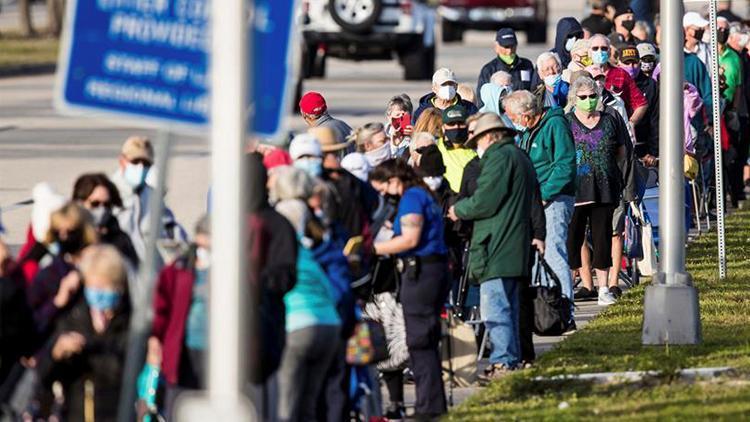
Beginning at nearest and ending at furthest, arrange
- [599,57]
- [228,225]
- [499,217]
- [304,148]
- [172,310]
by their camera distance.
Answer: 1. [228,225]
2. [172,310]
3. [304,148]
4. [499,217]
5. [599,57]

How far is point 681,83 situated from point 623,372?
211 centimetres

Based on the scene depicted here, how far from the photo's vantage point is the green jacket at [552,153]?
1507 cm

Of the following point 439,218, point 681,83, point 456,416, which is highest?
point 681,83

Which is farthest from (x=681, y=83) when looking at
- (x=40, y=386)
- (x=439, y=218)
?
(x=40, y=386)

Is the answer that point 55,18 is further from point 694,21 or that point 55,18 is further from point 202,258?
point 202,258

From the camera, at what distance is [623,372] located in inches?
495

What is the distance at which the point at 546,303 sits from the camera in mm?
13734

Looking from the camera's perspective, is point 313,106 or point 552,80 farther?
point 552,80

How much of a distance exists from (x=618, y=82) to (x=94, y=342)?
974 cm

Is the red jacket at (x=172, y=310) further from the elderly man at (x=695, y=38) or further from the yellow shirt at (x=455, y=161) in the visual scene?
the elderly man at (x=695, y=38)

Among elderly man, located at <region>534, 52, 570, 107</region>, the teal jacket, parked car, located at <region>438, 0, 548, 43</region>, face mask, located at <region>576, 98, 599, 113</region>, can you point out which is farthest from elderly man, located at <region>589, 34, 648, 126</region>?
parked car, located at <region>438, 0, 548, 43</region>

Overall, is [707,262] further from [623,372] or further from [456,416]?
[456,416]

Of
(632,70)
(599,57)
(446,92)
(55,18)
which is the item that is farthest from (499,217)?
(55,18)

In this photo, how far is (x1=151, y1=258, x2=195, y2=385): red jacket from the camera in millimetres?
9133
